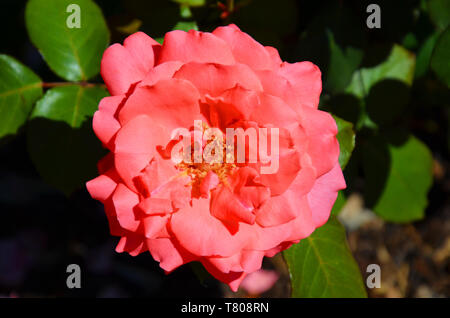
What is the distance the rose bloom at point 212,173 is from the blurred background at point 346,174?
17.5 inches

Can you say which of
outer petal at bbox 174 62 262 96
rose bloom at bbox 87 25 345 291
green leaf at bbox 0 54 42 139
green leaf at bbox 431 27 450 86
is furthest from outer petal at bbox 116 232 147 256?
green leaf at bbox 431 27 450 86

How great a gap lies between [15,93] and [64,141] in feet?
0.70

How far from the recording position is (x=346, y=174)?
1.54 m

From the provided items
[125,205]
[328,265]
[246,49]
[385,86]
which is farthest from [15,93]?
[385,86]

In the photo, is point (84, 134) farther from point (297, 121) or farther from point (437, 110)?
point (437, 110)

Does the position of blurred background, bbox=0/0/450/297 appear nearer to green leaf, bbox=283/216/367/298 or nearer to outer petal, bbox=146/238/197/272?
green leaf, bbox=283/216/367/298

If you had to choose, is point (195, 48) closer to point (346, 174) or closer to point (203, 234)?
point (203, 234)

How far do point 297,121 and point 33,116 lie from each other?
0.73 metres

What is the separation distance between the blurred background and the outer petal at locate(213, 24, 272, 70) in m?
0.42

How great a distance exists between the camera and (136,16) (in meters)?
1.44

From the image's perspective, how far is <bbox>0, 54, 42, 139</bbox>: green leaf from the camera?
1213 millimetres

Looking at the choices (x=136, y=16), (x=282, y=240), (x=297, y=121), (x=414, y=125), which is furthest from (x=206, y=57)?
(x=414, y=125)

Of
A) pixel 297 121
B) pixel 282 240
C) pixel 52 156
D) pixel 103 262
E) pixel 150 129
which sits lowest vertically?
pixel 103 262

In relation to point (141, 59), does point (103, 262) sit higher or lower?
lower
